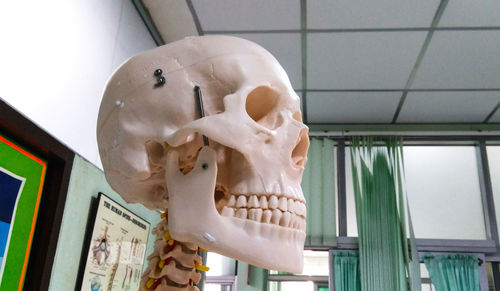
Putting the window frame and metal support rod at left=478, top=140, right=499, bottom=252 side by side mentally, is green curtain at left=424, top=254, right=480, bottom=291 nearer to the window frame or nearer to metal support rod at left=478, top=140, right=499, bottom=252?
the window frame

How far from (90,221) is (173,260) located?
0.88 meters

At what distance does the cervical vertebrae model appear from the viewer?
796 mm

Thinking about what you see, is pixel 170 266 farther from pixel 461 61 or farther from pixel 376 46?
pixel 461 61

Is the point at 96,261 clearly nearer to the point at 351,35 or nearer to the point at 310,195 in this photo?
the point at 351,35

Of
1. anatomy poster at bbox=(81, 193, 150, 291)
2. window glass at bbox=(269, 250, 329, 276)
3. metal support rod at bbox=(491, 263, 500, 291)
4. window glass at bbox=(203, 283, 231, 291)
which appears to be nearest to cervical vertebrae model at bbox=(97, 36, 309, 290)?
anatomy poster at bbox=(81, 193, 150, 291)

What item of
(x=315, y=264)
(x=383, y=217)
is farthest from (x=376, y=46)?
(x=315, y=264)

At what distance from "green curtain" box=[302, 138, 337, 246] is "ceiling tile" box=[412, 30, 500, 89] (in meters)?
0.96

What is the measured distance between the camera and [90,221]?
1.65 meters

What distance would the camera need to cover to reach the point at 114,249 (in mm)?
1827

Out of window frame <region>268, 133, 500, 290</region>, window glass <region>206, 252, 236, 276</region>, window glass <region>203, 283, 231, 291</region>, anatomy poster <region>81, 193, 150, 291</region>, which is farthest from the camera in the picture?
window glass <region>206, 252, 236, 276</region>

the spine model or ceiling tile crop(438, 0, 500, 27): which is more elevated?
ceiling tile crop(438, 0, 500, 27)

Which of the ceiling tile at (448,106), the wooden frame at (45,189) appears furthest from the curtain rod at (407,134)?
the wooden frame at (45,189)

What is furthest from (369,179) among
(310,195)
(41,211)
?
(41,211)

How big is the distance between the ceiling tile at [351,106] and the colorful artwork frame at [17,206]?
2.25m
